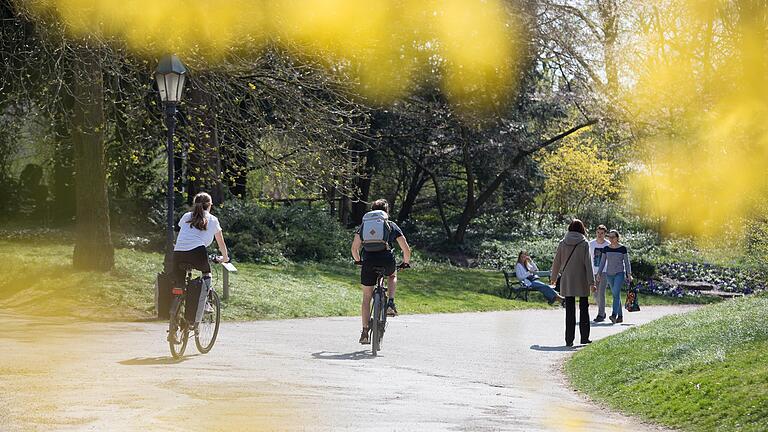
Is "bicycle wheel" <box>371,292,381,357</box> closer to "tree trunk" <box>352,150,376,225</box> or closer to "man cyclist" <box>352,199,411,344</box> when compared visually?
"man cyclist" <box>352,199,411,344</box>

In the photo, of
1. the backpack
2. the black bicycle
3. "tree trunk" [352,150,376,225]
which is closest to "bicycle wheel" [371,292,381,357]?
the black bicycle

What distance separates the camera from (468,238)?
43.6 metres

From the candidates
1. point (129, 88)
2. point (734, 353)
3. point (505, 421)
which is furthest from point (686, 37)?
point (505, 421)

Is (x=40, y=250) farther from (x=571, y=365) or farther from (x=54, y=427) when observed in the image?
(x=54, y=427)

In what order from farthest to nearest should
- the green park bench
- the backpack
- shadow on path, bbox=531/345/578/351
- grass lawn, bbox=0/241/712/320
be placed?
the green park bench → grass lawn, bbox=0/241/712/320 → shadow on path, bbox=531/345/578/351 → the backpack

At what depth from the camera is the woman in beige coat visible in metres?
17.3

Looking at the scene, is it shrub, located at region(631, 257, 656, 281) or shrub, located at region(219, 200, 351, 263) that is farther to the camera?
shrub, located at region(631, 257, 656, 281)

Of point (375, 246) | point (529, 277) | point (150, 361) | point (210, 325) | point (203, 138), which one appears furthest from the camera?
point (529, 277)

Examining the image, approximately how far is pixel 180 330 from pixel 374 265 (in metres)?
2.65

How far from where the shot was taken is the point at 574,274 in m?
17.4

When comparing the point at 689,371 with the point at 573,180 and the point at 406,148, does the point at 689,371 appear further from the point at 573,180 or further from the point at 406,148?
the point at 573,180

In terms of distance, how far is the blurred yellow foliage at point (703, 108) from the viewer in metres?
39.5

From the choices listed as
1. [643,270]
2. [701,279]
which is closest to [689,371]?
[643,270]

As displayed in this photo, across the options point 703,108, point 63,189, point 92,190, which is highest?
point 703,108
